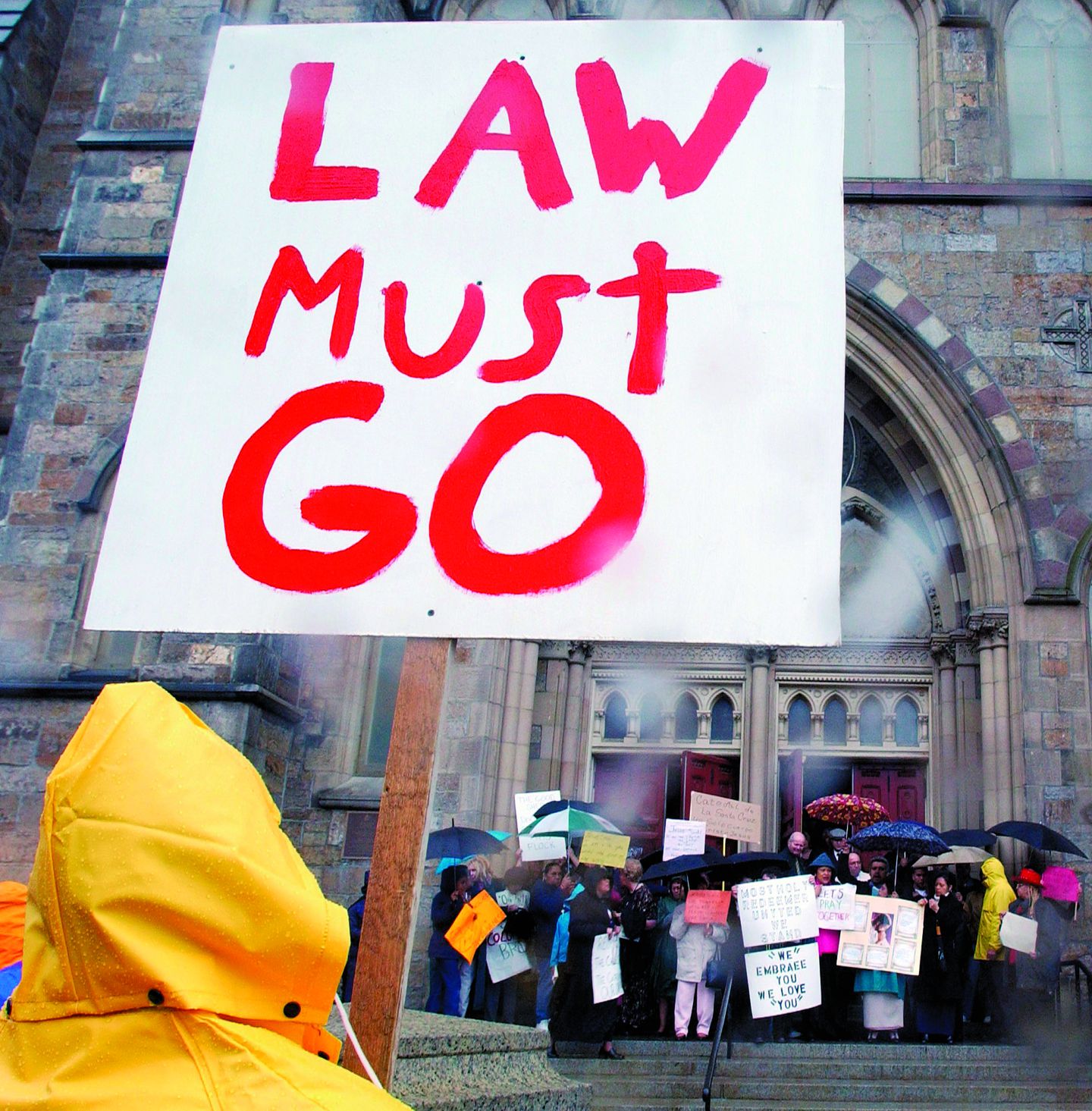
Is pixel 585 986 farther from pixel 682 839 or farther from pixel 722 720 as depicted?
pixel 722 720

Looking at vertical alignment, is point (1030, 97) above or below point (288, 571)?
above

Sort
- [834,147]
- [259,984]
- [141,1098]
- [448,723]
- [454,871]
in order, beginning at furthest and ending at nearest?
[448,723]
[454,871]
[834,147]
[259,984]
[141,1098]

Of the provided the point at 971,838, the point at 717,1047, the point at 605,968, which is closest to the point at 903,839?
the point at 971,838

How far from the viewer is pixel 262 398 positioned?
2.97m

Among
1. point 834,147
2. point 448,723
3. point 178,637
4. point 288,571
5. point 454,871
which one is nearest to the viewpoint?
point 288,571

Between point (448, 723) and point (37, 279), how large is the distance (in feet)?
24.9

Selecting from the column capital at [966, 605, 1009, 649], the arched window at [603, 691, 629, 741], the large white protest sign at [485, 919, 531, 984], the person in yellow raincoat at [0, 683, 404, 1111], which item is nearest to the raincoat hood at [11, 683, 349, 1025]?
the person in yellow raincoat at [0, 683, 404, 1111]

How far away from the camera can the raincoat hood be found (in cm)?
130

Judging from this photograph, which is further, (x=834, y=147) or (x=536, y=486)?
(x=834, y=147)

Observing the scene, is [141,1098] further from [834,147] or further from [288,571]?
[834,147]

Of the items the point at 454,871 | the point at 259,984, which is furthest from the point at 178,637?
the point at 259,984

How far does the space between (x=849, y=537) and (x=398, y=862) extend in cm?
1003

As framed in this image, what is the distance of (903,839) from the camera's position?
29.0 ft

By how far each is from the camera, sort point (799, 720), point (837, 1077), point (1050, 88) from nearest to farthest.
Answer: point (837, 1077) < point (799, 720) < point (1050, 88)
